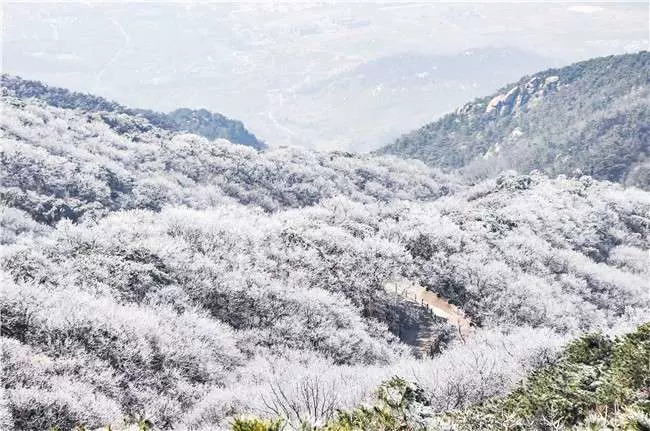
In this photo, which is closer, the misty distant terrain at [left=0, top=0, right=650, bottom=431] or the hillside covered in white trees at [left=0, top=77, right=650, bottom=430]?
the misty distant terrain at [left=0, top=0, right=650, bottom=431]

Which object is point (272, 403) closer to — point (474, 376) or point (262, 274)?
point (474, 376)

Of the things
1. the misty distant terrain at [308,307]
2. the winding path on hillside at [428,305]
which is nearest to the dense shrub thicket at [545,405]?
the misty distant terrain at [308,307]

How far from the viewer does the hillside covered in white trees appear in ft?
89.1

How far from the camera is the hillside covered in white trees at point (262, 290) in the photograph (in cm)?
2716

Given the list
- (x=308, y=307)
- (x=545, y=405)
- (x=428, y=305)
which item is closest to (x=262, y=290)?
(x=308, y=307)

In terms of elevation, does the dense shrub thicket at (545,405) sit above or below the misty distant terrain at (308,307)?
above

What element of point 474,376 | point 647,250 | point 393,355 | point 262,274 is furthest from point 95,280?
point 647,250

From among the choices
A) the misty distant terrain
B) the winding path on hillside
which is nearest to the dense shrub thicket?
the misty distant terrain

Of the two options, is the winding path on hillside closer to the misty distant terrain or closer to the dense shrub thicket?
the misty distant terrain

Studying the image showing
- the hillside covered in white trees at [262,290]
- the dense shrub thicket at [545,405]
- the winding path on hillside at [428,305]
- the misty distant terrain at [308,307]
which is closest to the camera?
the dense shrub thicket at [545,405]

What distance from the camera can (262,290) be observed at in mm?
45281

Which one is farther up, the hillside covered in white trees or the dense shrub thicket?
the dense shrub thicket

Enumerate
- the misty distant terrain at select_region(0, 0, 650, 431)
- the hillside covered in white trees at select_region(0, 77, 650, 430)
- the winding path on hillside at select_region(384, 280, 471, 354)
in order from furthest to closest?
the winding path on hillside at select_region(384, 280, 471, 354)
the hillside covered in white trees at select_region(0, 77, 650, 430)
the misty distant terrain at select_region(0, 0, 650, 431)

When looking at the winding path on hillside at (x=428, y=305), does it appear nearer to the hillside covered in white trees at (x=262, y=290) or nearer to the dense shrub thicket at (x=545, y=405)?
the hillside covered in white trees at (x=262, y=290)
